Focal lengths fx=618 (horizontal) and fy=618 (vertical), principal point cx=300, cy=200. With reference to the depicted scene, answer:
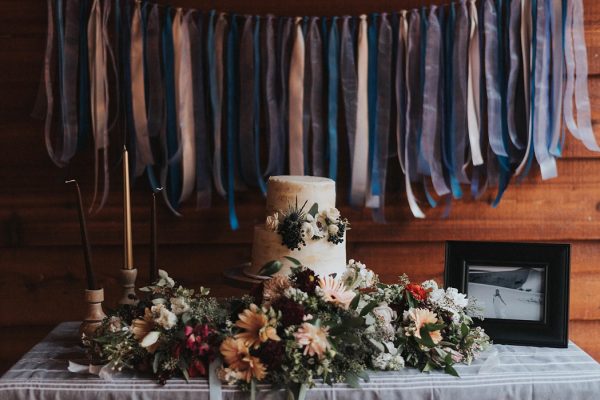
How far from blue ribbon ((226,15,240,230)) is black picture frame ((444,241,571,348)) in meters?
0.53

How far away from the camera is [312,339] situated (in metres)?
0.91

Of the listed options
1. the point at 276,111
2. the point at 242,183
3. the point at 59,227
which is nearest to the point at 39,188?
the point at 59,227

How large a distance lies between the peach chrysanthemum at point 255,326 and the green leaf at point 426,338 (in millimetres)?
250

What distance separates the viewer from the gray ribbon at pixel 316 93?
1435mm

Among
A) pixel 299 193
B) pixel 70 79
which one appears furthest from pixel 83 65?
pixel 299 193

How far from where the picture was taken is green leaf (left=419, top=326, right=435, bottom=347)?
1.00 m

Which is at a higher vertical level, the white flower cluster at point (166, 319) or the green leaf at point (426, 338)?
the white flower cluster at point (166, 319)

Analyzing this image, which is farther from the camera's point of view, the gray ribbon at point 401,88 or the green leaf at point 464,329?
the gray ribbon at point 401,88

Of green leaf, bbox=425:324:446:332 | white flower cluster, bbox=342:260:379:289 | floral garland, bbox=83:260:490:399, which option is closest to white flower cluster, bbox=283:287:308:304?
floral garland, bbox=83:260:490:399

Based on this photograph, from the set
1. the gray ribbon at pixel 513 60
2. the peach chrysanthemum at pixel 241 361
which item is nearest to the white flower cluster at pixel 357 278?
the peach chrysanthemum at pixel 241 361

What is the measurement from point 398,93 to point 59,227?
34.3 inches

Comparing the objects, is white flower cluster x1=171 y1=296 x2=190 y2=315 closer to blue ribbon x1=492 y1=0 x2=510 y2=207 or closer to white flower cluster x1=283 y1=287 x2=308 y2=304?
white flower cluster x1=283 y1=287 x2=308 y2=304

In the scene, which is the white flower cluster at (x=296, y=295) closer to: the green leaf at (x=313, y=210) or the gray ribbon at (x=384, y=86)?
the green leaf at (x=313, y=210)

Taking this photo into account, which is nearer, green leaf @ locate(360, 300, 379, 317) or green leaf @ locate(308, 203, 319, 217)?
green leaf @ locate(360, 300, 379, 317)
